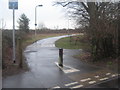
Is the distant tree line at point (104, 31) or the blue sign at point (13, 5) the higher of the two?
the blue sign at point (13, 5)

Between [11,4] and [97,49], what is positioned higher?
[11,4]

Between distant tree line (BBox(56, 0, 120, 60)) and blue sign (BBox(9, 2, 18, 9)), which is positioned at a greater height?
blue sign (BBox(9, 2, 18, 9))

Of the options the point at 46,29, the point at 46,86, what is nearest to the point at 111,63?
the point at 46,86

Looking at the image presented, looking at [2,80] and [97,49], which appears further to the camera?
[97,49]

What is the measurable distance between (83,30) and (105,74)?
3.96 meters

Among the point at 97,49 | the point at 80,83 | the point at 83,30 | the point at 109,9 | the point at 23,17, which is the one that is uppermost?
the point at 23,17

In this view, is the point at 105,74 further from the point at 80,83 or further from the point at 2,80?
the point at 2,80

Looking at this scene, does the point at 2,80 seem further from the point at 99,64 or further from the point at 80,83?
the point at 99,64

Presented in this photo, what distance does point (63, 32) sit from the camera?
2613 inches

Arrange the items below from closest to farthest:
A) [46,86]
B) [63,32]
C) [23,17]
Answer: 1. [46,86]
2. [23,17]
3. [63,32]

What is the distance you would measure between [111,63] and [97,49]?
131cm

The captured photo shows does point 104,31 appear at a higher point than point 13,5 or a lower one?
lower

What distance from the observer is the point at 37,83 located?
19.7ft

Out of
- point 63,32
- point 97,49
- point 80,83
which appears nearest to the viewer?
point 80,83
